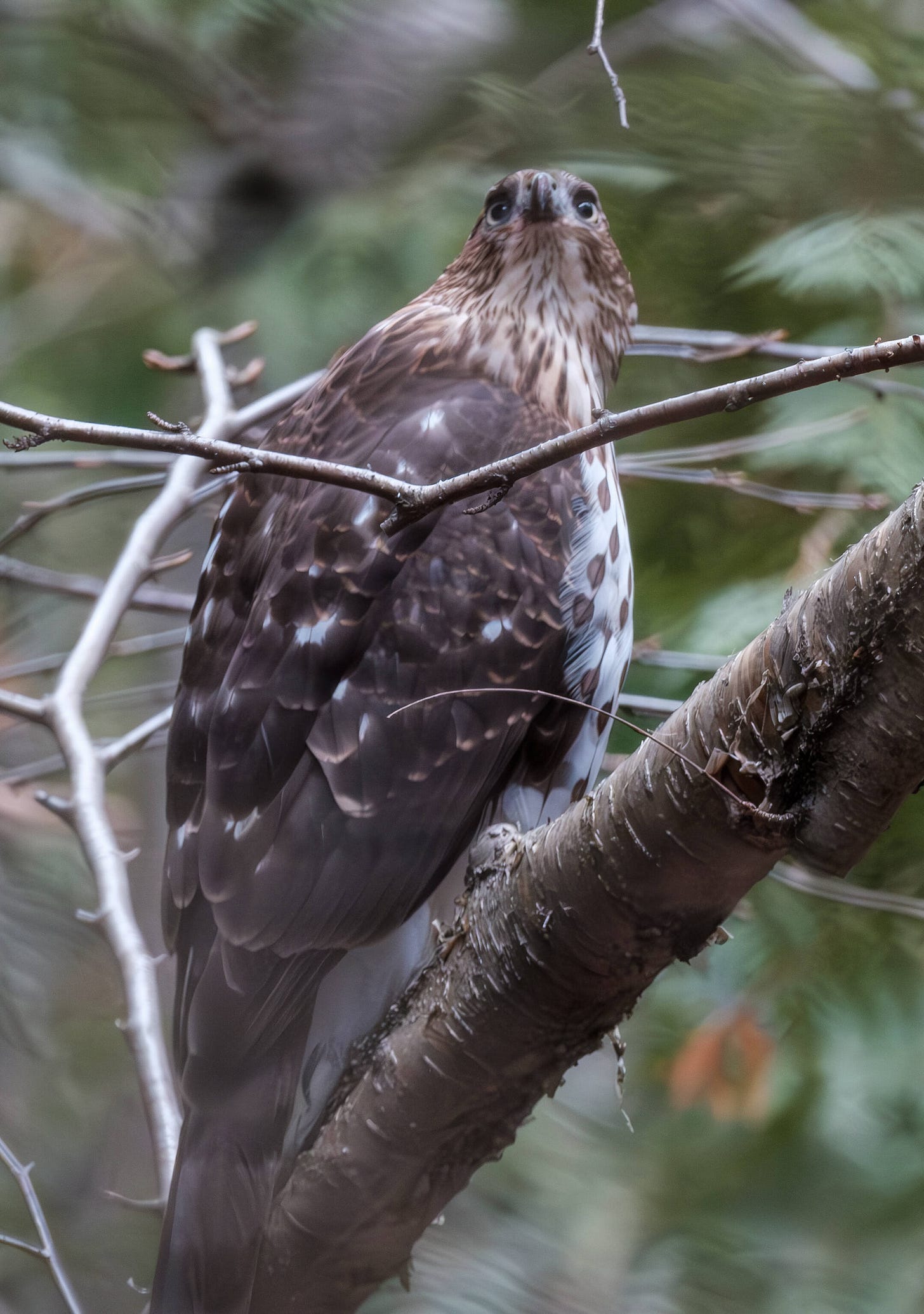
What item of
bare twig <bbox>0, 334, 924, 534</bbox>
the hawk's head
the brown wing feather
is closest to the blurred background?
the hawk's head

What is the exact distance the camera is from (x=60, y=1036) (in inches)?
86.4

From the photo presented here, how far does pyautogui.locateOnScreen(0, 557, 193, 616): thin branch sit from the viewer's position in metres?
2.59

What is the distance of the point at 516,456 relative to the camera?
1013mm

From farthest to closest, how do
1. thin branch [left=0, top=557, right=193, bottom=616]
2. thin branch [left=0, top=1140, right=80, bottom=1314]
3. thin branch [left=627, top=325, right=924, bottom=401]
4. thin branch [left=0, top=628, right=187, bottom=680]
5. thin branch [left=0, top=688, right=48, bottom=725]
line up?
thin branch [left=0, top=628, right=187, bottom=680], thin branch [left=0, top=557, right=193, bottom=616], thin branch [left=0, top=688, right=48, bottom=725], thin branch [left=627, top=325, right=924, bottom=401], thin branch [left=0, top=1140, right=80, bottom=1314]

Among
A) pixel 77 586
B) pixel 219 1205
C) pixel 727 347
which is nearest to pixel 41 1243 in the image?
pixel 219 1205

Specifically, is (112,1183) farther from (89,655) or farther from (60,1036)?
(89,655)

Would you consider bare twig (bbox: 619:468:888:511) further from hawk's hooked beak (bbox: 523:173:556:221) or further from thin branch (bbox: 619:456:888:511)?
hawk's hooked beak (bbox: 523:173:556:221)

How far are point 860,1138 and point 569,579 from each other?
1224 millimetres

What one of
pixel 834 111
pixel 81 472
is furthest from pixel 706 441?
pixel 81 472

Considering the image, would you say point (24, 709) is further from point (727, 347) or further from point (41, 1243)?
point (727, 347)

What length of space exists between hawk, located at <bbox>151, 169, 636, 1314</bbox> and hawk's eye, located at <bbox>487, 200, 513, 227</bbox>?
1.30ft

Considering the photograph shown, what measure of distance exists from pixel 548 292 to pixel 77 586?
3.93 ft

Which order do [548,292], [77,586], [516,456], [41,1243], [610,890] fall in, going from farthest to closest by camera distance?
[77,586], [548,292], [41,1243], [610,890], [516,456]

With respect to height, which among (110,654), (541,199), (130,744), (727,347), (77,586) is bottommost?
(130,744)
